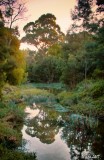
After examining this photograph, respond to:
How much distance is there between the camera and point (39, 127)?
62.6 feet

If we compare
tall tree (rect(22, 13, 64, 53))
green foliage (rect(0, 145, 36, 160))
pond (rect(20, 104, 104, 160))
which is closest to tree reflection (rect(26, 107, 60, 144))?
pond (rect(20, 104, 104, 160))

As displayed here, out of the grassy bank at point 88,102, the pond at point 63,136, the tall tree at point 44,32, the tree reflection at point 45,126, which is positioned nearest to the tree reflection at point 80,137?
the pond at point 63,136

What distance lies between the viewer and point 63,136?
16703mm

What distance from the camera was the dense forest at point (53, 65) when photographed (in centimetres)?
2016

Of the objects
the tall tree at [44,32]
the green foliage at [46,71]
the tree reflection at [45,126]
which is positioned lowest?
the tree reflection at [45,126]

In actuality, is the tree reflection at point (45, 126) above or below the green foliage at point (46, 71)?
below

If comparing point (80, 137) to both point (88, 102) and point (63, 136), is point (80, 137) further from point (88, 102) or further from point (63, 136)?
point (88, 102)

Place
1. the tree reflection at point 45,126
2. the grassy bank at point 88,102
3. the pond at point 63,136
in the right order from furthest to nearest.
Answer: the grassy bank at point 88,102 → the tree reflection at point 45,126 → the pond at point 63,136

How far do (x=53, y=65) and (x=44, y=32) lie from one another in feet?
52.3

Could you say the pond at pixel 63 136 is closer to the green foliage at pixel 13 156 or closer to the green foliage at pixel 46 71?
the green foliage at pixel 13 156

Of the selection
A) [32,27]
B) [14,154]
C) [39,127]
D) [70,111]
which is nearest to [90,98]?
[70,111]

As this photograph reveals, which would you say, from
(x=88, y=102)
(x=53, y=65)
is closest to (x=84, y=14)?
(x=88, y=102)

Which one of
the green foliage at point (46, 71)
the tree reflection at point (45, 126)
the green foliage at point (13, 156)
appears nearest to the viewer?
the green foliage at point (13, 156)

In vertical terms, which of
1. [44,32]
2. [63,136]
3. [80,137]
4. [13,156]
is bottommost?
[63,136]
